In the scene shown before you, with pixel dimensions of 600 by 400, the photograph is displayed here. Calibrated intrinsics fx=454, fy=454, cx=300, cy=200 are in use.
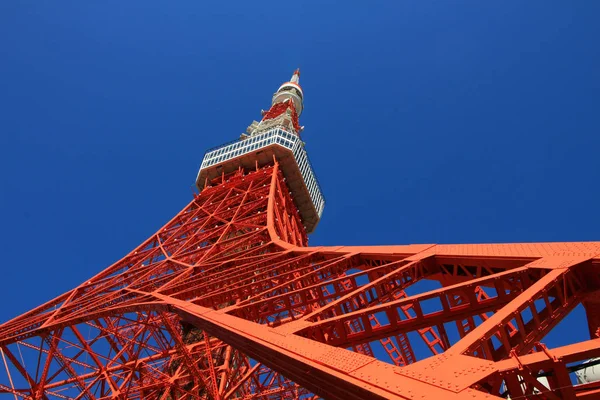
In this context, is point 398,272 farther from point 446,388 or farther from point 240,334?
point 446,388

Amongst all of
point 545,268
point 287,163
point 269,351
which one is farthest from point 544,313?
point 287,163

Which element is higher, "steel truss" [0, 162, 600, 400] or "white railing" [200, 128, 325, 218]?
"white railing" [200, 128, 325, 218]

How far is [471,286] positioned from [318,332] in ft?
6.64

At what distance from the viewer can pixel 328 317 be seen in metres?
8.34

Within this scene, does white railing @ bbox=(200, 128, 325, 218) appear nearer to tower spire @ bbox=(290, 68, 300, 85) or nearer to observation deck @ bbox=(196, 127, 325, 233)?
observation deck @ bbox=(196, 127, 325, 233)

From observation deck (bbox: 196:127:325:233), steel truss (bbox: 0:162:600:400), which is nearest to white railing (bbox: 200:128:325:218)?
observation deck (bbox: 196:127:325:233)

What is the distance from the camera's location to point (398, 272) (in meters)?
7.28

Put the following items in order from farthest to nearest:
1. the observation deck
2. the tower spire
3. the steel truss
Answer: the tower spire < the observation deck < the steel truss

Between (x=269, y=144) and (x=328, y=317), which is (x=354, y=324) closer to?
(x=328, y=317)

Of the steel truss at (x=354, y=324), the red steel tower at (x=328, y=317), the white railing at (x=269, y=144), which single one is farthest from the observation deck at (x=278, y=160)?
the steel truss at (x=354, y=324)

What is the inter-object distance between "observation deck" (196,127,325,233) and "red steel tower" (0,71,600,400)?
464 centimetres

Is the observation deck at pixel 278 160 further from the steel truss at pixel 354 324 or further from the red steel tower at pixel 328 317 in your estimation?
the steel truss at pixel 354 324

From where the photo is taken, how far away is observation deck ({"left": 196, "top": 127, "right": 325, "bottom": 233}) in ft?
96.1

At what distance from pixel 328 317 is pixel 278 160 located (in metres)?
21.6
